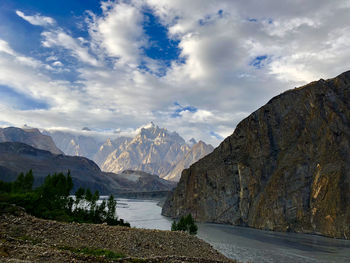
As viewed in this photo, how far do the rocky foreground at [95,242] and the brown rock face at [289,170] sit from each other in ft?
340

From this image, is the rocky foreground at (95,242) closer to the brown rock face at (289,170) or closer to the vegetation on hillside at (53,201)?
the vegetation on hillside at (53,201)

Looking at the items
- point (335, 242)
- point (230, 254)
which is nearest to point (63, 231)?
point (230, 254)

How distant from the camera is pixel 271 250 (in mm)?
85750

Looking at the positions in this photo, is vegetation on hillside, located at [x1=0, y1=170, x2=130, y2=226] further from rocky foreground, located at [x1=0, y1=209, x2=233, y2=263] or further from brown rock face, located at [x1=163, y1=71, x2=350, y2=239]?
brown rock face, located at [x1=163, y1=71, x2=350, y2=239]

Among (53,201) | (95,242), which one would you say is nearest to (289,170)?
(53,201)

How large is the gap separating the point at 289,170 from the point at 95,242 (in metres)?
140

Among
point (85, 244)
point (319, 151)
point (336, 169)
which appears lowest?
point (85, 244)

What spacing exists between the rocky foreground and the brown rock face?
103697mm

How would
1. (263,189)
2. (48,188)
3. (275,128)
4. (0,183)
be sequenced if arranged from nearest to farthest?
(48,188), (0,183), (263,189), (275,128)

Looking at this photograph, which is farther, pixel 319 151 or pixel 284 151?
pixel 284 151

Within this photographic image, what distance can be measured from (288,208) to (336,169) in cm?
3147

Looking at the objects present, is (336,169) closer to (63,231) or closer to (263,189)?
(263,189)

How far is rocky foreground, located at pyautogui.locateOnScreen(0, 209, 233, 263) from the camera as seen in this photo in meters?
30.4

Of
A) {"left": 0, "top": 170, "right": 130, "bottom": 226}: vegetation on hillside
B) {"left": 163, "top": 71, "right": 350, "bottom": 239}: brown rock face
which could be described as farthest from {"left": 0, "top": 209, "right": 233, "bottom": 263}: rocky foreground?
{"left": 163, "top": 71, "right": 350, "bottom": 239}: brown rock face
